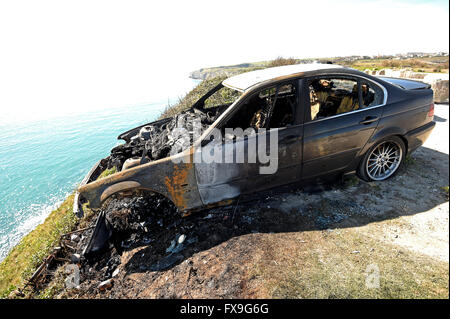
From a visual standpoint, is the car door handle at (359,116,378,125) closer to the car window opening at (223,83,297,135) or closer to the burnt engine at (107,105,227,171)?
the car window opening at (223,83,297,135)

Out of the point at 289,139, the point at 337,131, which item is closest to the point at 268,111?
the point at 289,139

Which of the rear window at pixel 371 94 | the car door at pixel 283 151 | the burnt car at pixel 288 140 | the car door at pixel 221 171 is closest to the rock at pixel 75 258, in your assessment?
the burnt car at pixel 288 140

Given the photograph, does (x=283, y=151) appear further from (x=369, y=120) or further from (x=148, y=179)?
(x=148, y=179)

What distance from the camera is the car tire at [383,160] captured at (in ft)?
10.5

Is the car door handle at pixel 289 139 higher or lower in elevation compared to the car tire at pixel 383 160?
higher

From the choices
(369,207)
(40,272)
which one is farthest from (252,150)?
(40,272)

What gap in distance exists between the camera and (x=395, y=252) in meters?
2.30

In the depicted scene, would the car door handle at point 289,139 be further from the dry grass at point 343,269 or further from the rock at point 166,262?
the rock at point 166,262

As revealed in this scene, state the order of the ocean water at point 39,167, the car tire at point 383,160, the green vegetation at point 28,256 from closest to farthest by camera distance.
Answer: the car tire at point 383,160, the green vegetation at point 28,256, the ocean water at point 39,167

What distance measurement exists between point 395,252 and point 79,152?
14.0m

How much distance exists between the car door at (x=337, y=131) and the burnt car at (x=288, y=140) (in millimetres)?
14

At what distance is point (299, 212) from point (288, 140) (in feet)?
3.66

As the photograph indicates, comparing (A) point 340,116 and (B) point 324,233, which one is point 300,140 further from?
(B) point 324,233

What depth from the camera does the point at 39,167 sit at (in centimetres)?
936
